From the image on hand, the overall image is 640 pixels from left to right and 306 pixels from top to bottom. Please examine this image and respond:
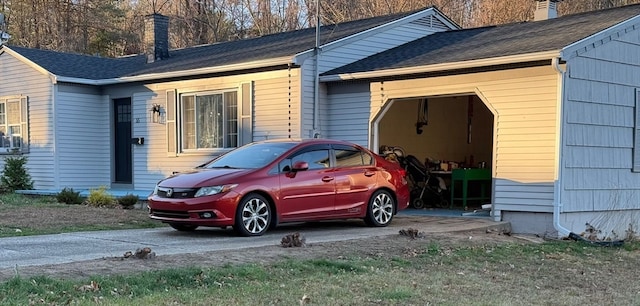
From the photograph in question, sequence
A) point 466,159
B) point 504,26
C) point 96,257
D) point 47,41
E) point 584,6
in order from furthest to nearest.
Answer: point 47,41 < point 584,6 < point 466,159 < point 504,26 < point 96,257

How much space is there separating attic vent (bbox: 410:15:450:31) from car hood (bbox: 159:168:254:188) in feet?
26.7

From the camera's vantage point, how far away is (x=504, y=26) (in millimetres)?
15023

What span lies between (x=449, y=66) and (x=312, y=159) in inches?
133

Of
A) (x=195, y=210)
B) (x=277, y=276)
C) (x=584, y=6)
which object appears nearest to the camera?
(x=277, y=276)

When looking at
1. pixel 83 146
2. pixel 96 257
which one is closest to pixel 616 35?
pixel 96 257

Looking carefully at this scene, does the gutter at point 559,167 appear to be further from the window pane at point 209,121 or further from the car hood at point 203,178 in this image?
the window pane at point 209,121

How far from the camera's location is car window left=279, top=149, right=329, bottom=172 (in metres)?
9.91

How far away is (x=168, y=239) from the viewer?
360 inches

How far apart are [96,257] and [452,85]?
731 centimetres

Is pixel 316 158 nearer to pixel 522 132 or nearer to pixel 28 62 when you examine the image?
pixel 522 132

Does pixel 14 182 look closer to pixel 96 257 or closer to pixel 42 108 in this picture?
pixel 42 108

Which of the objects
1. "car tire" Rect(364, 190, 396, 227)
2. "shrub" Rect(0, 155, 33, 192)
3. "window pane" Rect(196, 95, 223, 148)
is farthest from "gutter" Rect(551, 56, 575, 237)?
"shrub" Rect(0, 155, 33, 192)

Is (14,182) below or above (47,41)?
below

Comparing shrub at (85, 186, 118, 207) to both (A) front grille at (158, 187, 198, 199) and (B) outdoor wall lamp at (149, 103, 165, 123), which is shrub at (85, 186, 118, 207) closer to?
(B) outdoor wall lamp at (149, 103, 165, 123)
